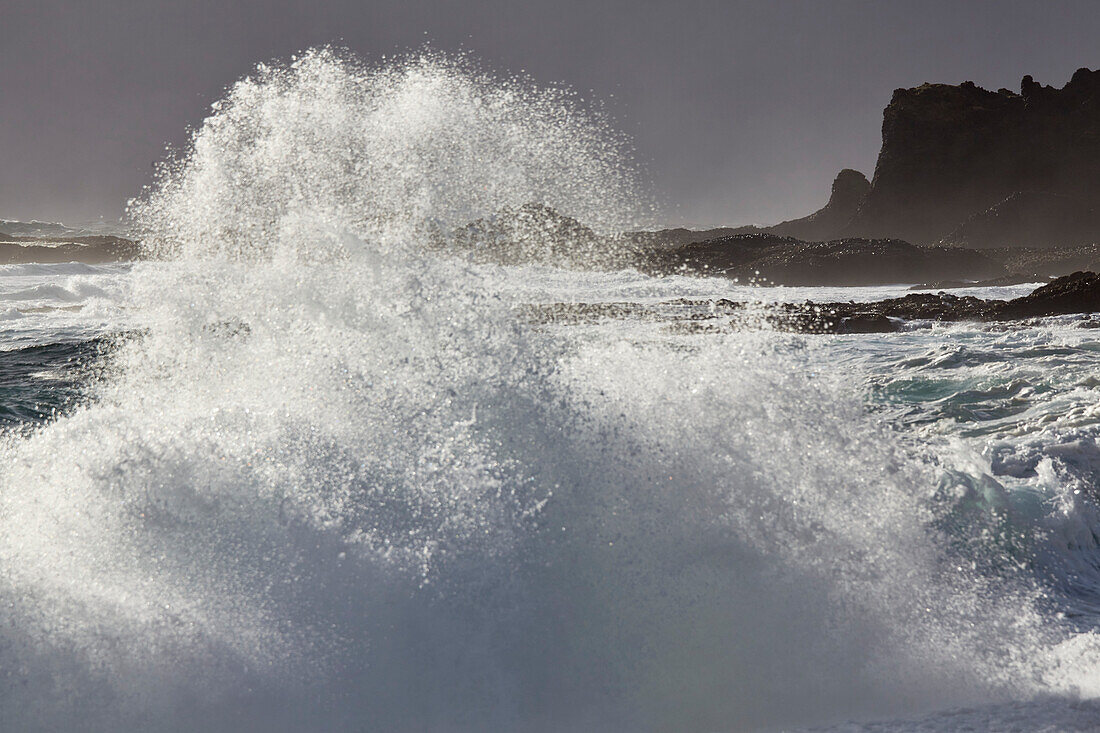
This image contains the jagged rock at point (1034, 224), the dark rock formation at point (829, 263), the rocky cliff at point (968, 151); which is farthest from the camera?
the rocky cliff at point (968, 151)

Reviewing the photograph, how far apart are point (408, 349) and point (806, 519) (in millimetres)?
2706

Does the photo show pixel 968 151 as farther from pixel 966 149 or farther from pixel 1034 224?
pixel 1034 224

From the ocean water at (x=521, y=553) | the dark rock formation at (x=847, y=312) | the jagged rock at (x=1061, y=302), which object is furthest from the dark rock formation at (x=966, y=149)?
the ocean water at (x=521, y=553)

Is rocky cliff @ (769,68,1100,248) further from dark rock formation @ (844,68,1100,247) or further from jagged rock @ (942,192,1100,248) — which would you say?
jagged rock @ (942,192,1100,248)

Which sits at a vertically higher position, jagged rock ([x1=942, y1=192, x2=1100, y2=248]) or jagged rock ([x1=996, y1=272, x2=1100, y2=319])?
jagged rock ([x1=942, y1=192, x2=1100, y2=248])

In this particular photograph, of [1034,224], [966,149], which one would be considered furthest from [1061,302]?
[966,149]

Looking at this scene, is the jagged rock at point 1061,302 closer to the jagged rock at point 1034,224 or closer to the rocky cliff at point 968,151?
the jagged rock at point 1034,224

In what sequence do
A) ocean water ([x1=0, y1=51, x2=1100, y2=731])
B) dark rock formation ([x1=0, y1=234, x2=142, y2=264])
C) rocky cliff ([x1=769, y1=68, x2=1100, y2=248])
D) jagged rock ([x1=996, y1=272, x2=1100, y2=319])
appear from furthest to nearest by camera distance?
rocky cliff ([x1=769, y1=68, x2=1100, y2=248])
dark rock formation ([x1=0, y1=234, x2=142, y2=264])
jagged rock ([x1=996, y1=272, x2=1100, y2=319])
ocean water ([x1=0, y1=51, x2=1100, y2=731])

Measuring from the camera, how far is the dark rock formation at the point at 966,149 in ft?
274

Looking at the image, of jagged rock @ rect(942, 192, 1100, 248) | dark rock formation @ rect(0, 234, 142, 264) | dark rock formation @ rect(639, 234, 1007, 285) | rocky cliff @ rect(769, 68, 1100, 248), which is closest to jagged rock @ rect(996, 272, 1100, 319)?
dark rock formation @ rect(639, 234, 1007, 285)

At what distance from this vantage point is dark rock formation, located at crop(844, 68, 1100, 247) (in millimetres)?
83438

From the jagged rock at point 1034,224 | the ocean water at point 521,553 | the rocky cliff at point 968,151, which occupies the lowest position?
the ocean water at point 521,553

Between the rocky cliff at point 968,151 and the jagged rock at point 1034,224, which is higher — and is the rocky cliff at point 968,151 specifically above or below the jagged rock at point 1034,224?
above

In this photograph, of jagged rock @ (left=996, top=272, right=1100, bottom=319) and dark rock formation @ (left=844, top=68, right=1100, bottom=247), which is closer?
jagged rock @ (left=996, top=272, right=1100, bottom=319)
